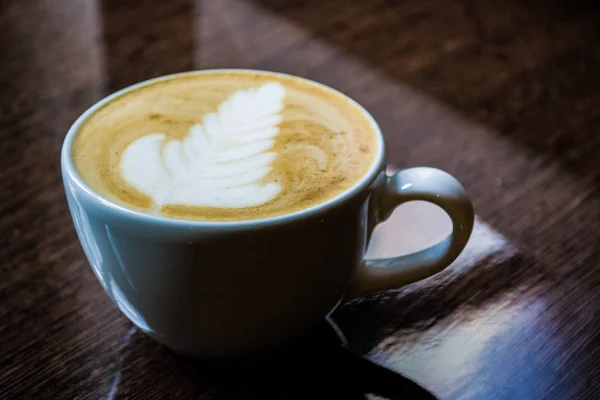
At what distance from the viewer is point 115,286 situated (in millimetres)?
434

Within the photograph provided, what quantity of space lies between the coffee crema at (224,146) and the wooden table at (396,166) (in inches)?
4.4

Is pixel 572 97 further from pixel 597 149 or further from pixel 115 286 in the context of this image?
pixel 115 286

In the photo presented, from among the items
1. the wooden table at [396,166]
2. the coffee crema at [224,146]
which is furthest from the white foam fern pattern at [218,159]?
the wooden table at [396,166]

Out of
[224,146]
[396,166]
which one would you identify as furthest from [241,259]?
[396,166]

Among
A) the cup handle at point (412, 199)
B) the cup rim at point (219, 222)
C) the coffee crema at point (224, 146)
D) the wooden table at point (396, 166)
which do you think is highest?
the cup rim at point (219, 222)

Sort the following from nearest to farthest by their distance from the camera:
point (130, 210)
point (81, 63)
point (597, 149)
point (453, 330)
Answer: point (130, 210), point (453, 330), point (597, 149), point (81, 63)

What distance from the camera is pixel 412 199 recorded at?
0.46 m

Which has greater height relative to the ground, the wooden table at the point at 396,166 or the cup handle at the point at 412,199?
the cup handle at the point at 412,199

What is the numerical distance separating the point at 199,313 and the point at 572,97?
1.79 ft

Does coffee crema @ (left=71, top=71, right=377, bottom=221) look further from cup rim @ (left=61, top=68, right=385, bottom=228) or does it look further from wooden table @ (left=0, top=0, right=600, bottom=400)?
wooden table @ (left=0, top=0, right=600, bottom=400)

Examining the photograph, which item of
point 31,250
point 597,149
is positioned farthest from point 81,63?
point 597,149

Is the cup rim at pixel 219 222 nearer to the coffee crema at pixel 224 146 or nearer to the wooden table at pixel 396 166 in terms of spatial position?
the coffee crema at pixel 224 146

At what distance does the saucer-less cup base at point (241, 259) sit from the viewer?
0.39 metres

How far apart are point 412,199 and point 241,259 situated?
13cm
